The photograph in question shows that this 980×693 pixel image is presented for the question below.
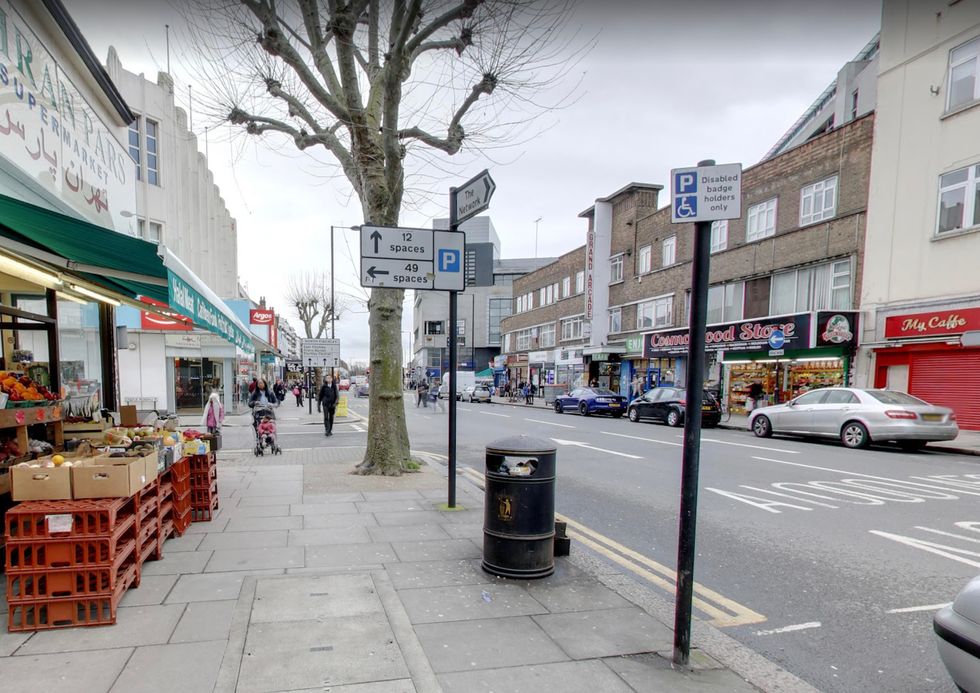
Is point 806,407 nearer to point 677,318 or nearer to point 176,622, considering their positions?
point 677,318

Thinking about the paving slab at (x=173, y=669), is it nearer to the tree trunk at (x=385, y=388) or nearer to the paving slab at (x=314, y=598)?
the paving slab at (x=314, y=598)

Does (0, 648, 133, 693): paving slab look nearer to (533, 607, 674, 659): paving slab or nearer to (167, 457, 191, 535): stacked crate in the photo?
(167, 457, 191, 535): stacked crate

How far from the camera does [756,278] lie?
22250 mm

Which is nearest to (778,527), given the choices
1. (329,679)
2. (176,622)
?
(329,679)

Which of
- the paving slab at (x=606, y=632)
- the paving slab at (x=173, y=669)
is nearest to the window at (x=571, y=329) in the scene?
the paving slab at (x=606, y=632)

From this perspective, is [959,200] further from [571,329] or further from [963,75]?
[571,329]

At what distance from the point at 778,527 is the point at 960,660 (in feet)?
12.5

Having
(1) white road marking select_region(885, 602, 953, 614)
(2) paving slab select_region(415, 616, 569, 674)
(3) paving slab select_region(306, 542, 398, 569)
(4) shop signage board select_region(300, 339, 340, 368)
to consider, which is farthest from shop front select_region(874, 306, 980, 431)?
(4) shop signage board select_region(300, 339, 340, 368)

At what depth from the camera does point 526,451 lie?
4180mm

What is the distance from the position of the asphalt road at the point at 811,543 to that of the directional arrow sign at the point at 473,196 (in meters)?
3.71

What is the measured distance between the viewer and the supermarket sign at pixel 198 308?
4844 millimetres

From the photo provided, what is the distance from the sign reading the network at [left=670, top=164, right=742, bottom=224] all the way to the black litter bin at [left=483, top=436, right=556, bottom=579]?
2043 mm

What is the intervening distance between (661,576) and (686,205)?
10.6 ft

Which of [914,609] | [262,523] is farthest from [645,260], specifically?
[262,523]
